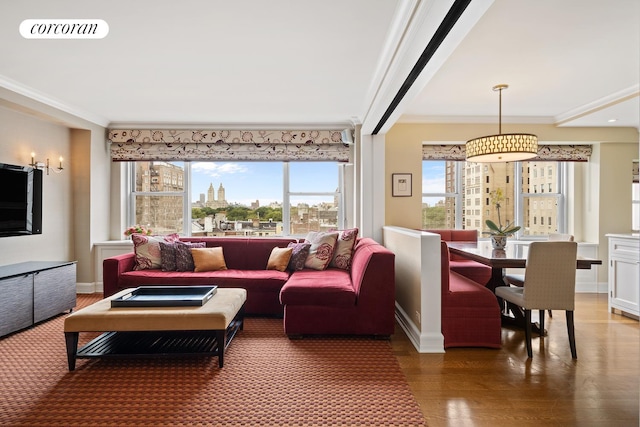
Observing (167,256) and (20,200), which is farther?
(167,256)

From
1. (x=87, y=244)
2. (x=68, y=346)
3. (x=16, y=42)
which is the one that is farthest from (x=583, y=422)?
(x=87, y=244)

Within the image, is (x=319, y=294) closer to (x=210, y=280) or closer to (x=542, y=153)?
(x=210, y=280)

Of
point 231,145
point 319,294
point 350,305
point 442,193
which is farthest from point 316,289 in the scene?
point 442,193

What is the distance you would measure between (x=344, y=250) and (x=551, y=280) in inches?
77.7

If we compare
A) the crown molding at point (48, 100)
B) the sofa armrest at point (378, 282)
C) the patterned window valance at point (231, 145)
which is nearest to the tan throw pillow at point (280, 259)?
the sofa armrest at point (378, 282)

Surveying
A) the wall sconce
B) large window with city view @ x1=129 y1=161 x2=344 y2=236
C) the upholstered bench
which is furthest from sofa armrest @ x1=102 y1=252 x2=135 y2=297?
large window with city view @ x1=129 y1=161 x2=344 y2=236

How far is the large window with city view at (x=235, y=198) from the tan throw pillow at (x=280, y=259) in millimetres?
1135

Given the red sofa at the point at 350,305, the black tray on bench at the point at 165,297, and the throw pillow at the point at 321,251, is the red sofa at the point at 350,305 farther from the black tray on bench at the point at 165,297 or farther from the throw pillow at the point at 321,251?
the throw pillow at the point at 321,251

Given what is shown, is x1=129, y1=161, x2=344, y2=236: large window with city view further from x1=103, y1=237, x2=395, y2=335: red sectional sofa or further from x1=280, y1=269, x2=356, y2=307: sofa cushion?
x1=280, y1=269, x2=356, y2=307: sofa cushion

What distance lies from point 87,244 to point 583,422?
5209 mm

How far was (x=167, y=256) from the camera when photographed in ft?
13.1

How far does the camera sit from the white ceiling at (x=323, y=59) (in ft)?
7.38

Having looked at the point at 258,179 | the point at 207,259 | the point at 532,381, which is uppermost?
the point at 258,179

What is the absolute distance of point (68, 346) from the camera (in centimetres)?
247
